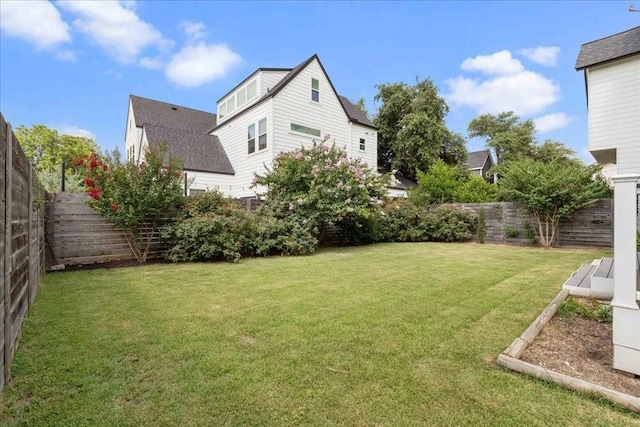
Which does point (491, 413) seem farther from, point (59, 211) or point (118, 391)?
point (59, 211)

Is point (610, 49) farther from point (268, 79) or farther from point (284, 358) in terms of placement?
point (284, 358)

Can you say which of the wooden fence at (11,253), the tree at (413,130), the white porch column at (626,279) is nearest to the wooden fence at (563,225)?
the white porch column at (626,279)

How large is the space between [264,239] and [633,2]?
13334 mm

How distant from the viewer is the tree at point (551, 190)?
1048 centimetres

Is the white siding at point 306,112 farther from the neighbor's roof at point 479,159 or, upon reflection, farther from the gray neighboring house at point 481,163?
the neighbor's roof at point 479,159

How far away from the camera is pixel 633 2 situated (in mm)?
9828

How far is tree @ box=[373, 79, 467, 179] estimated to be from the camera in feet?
78.3

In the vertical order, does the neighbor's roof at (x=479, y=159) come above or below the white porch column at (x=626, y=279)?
above

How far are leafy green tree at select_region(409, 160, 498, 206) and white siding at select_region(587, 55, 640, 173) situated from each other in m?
6.56

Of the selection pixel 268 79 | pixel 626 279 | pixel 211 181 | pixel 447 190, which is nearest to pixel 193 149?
pixel 211 181

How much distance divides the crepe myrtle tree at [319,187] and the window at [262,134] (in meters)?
3.77

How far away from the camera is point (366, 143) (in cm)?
1830

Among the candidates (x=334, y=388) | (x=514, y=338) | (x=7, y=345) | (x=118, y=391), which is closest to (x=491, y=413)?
(x=334, y=388)

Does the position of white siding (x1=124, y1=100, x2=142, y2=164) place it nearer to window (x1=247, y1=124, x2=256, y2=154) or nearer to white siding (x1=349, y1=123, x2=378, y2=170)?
window (x1=247, y1=124, x2=256, y2=154)
